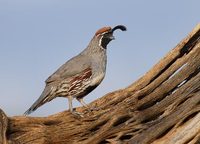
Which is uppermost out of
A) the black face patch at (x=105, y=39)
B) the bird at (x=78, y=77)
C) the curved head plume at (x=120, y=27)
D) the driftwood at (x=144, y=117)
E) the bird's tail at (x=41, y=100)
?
the curved head plume at (x=120, y=27)

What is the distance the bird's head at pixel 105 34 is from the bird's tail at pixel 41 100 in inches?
32.9

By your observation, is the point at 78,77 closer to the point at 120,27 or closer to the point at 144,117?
the point at 120,27

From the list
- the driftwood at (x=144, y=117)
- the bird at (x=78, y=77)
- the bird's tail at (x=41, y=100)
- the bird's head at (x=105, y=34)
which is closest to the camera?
the driftwood at (x=144, y=117)

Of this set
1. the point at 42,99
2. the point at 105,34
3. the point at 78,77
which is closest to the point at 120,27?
the point at 105,34

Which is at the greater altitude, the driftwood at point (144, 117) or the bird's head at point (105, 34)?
the bird's head at point (105, 34)

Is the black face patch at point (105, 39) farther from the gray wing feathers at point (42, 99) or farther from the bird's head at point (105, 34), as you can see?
the gray wing feathers at point (42, 99)

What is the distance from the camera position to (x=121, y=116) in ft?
16.1

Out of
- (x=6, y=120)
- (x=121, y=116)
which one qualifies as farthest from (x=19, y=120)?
(x=121, y=116)

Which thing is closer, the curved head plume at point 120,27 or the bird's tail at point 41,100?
the bird's tail at point 41,100

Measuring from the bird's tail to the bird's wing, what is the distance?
10 centimetres

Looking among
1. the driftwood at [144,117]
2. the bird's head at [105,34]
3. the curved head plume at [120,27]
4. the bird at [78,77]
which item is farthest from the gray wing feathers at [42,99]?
the curved head plume at [120,27]

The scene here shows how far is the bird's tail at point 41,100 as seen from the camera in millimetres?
5711

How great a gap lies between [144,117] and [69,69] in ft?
4.20

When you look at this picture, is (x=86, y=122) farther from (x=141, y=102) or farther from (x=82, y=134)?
(x=141, y=102)
